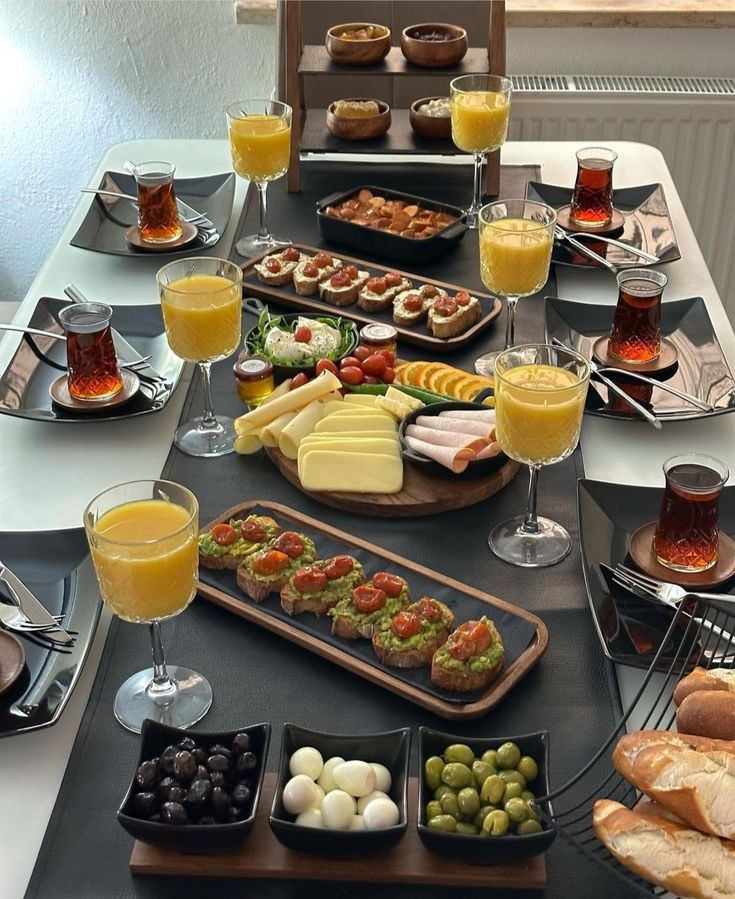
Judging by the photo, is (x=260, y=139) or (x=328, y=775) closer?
(x=328, y=775)

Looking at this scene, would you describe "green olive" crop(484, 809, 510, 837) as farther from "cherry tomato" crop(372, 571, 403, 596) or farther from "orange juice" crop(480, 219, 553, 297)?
"orange juice" crop(480, 219, 553, 297)

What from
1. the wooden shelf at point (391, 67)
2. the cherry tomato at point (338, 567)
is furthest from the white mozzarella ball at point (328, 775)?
the wooden shelf at point (391, 67)

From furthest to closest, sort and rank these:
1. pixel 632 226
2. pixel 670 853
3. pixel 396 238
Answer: pixel 632 226 < pixel 396 238 < pixel 670 853

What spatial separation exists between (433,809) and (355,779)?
3.0 inches

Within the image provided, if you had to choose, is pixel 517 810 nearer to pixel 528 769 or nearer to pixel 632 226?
pixel 528 769

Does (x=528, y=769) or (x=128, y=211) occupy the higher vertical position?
(x=528, y=769)

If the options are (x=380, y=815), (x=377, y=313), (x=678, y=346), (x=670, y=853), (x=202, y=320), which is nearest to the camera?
(x=670, y=853)

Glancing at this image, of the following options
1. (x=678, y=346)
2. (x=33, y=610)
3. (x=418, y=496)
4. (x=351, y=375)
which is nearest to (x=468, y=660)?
(x=418, y=496)

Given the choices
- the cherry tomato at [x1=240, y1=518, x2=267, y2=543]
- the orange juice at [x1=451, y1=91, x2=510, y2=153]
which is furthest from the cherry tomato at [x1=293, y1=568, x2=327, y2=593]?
the orange juice at [x1=451, y1=91, x2=510, y2=153]

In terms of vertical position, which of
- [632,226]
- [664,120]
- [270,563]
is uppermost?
[270,563]

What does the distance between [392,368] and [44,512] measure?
599mm

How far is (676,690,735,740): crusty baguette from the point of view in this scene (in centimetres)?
108

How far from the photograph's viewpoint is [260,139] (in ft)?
7.39

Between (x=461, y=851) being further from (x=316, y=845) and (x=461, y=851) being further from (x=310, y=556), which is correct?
(x=310, y=556)
